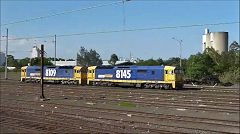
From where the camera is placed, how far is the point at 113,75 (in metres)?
39.8

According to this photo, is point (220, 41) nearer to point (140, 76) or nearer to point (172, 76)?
point (140, 76)

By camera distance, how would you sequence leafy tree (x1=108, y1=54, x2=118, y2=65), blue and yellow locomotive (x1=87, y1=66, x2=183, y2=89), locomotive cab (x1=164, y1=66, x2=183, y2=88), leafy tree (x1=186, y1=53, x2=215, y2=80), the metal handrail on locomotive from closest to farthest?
locomotive cab (x1=164, y1=66, x2=183, y2=88), blue and yellow locomotive (x1=87, y1=66, x2=183, y2=89), the metal handrail on locomotive, leafy tree (x1=186, y1=53, x2=215, y2=80), leafy tree (x1=108, y1=54, x2=118, y2=65)

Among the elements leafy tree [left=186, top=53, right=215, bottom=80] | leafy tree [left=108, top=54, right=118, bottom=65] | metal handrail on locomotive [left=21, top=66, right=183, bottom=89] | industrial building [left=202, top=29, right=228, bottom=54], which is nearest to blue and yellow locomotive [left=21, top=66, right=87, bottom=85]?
metal handrail on locomotive [left=21, top=66, right=183, bottom=89]

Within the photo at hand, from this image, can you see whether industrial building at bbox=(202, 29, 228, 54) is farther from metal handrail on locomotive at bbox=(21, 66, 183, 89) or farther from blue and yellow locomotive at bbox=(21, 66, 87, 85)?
blue and yellow locomotive at bbox=(21, 66, 87, 85)

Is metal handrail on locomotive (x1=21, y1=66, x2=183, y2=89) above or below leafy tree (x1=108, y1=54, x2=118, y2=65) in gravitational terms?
below

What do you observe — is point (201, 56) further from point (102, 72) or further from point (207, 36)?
point (207, 36)

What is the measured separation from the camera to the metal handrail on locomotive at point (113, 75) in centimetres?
3519

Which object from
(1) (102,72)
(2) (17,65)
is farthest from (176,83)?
(2) (17,65)

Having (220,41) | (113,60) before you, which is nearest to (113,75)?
(220,41)

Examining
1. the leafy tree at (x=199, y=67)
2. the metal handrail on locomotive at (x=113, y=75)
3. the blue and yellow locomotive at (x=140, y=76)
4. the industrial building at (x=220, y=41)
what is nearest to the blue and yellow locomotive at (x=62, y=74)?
the metal handrail on locomotive at (x=113, y=75)

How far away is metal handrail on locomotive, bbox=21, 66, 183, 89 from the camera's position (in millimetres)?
35188

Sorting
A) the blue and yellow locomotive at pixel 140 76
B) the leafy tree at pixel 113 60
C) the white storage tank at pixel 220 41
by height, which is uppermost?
the white storage tank at pixel 220 41

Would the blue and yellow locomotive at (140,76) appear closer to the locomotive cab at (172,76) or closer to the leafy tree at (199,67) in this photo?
the locomotive cab at (172,76)

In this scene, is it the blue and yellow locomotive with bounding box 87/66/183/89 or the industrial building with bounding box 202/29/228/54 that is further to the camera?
the industrial building with bounding box 202/29/228/54
